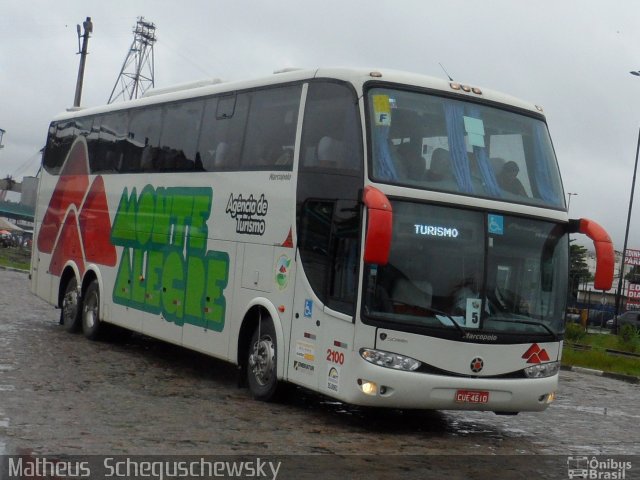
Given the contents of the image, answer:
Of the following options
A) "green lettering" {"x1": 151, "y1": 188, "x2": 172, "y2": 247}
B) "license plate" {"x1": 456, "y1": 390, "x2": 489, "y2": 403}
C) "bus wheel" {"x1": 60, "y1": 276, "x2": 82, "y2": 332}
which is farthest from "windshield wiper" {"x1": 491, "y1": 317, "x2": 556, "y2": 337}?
"bus wheel" {"x1": 60, "y1": 276, "x2": 82, "y2": 332}

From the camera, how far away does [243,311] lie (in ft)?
43.3

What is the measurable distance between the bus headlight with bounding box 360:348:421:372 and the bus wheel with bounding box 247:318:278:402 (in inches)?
73.3

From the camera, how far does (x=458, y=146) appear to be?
453 inches

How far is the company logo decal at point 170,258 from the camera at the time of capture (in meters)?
14.2

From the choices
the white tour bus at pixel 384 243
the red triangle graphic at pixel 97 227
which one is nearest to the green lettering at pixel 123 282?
the red triangle graphic at pixel 97 227

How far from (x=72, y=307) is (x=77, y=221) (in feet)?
5.22

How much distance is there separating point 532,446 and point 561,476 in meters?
1.88

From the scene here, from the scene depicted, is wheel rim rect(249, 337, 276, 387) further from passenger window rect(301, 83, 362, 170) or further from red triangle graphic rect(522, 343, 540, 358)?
red triangle graphic rect(522, 343, 540, 358)

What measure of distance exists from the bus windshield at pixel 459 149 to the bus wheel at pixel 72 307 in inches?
369

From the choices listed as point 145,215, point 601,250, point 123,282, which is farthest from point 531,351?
point 123,282

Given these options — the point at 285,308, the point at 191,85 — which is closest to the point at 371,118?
the point at 285,308

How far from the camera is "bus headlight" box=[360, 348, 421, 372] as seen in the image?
35.3 ft

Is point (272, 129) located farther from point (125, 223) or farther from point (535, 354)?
point (125, 223)

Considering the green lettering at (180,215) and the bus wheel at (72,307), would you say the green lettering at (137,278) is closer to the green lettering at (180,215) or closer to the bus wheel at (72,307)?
the green lettering at (180,215)
